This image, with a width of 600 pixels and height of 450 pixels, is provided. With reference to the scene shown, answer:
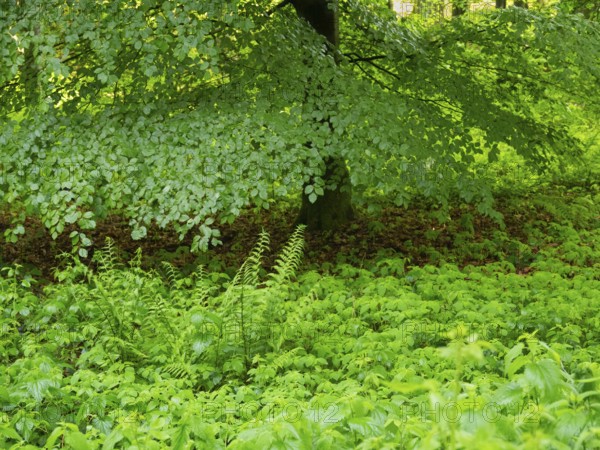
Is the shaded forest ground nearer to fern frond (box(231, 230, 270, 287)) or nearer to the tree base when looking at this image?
the tree base

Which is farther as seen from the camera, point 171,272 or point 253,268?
point 171,272

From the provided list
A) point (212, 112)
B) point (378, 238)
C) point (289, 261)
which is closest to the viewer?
point (289, 261)

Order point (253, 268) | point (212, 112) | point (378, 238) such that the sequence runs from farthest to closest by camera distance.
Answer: point (378, 238) → point (212, 112) → point (253, 268)

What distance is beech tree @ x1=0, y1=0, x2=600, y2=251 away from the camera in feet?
18.8

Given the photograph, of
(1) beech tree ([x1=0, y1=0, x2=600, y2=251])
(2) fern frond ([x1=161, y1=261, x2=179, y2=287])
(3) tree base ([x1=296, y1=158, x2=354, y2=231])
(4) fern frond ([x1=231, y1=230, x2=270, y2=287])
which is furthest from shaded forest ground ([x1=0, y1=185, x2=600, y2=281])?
(4) fern frond ([x1=231, y1=230, x2=270, y2=287])

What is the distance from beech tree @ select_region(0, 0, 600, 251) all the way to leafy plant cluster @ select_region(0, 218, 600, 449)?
0.82 m

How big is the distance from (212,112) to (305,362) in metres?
2.95

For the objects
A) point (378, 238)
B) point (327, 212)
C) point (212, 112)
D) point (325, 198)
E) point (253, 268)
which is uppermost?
point (212, 112)

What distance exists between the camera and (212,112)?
630 centimetres

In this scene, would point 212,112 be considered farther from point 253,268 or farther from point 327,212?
point 327,212

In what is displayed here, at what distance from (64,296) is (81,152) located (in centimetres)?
142

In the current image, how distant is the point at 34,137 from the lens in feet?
20.3

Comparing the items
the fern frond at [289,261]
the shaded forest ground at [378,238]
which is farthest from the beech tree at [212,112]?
the shaded forest ground at [378,238]

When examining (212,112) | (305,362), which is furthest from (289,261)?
(212,112)
